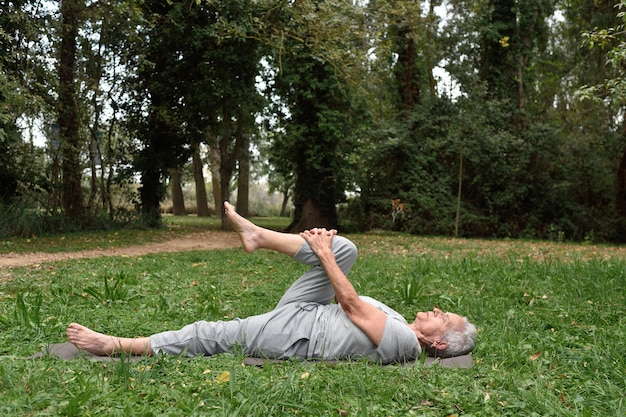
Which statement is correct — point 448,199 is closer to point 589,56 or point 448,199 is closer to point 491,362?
point 589,56

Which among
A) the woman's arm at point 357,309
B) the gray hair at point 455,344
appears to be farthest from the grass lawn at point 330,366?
the woman's arm at point 357,309

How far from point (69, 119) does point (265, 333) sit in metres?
11.9

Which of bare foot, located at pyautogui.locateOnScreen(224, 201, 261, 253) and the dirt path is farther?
the dirt path

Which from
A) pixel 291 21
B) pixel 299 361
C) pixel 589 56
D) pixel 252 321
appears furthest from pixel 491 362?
pixel 589 56

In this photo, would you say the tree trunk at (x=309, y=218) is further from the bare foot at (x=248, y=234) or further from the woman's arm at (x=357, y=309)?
the woman's arm at (x=357, y=309)

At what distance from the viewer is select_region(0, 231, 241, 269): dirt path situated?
8.70 meters

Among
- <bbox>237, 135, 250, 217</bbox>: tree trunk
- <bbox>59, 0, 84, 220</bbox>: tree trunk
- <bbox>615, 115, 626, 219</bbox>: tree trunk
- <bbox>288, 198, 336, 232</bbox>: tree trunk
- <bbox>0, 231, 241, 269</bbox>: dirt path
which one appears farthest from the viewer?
<bbox>237, 135, 250, 217</bbox>: tree trunk

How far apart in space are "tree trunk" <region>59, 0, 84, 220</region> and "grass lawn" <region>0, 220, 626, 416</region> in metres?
6.70

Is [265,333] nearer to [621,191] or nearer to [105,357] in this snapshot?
[105,357]

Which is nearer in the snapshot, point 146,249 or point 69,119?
point 146,249

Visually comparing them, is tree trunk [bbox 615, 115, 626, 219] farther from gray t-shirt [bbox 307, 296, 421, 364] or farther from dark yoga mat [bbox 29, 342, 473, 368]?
gray t-shirt [bbox 307, 296, 421, 364]

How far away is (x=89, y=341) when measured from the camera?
10.8ft

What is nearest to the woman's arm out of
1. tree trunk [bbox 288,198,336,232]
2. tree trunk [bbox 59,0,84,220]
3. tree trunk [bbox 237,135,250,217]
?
tree trunk [bbox 59,0,84,220]

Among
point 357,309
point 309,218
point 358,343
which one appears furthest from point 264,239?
point 309,218
